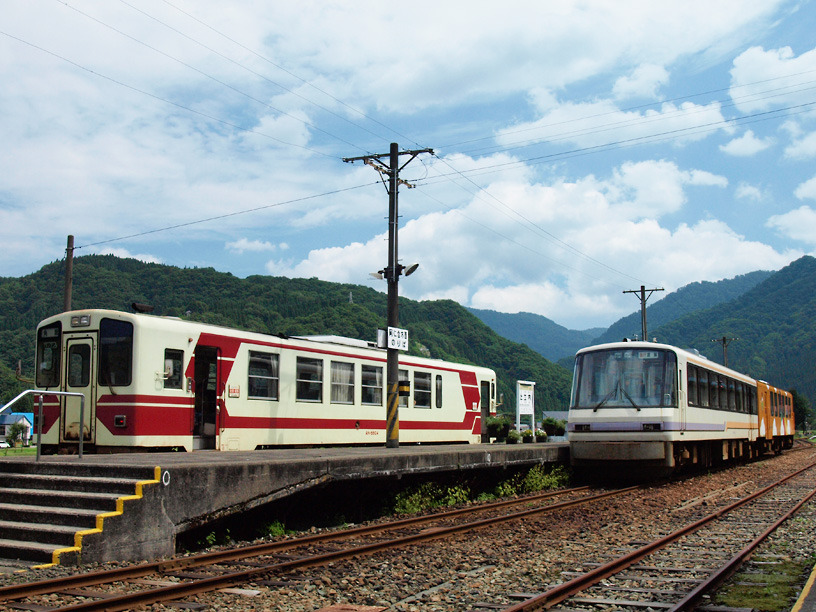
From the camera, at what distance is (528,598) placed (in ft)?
20.2

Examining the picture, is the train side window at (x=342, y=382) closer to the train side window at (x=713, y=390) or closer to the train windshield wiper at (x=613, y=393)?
the train windshield wiper at (x=613, y=393)

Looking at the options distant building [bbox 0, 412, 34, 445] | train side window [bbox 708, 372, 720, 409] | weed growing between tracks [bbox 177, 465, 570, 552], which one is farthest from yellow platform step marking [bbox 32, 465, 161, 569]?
distant building [bbox 0, 412, 34, 445]

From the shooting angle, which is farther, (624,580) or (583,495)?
(583,495)

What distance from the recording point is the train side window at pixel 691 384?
54.7 feet

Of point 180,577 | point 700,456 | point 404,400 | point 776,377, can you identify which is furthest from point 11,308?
point 776,377

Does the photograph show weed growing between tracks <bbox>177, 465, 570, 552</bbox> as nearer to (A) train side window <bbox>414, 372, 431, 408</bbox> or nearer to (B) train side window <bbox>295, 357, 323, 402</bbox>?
(B) train side window <bbox>295, 357, 323, 402</bbox>

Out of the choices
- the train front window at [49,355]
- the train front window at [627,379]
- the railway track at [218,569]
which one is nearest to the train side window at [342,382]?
the train front window at [627,379]

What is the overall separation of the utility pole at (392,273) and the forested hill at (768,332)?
309 feet

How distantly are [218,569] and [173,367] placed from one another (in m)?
6.78

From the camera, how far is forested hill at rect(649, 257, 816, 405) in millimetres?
121125

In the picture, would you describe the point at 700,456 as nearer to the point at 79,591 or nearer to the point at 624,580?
the point at 624,580

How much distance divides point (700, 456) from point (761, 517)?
7.83 meters

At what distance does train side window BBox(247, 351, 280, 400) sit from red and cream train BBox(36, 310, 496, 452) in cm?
2

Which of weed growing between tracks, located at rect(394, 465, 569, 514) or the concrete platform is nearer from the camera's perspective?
the concrete platform
